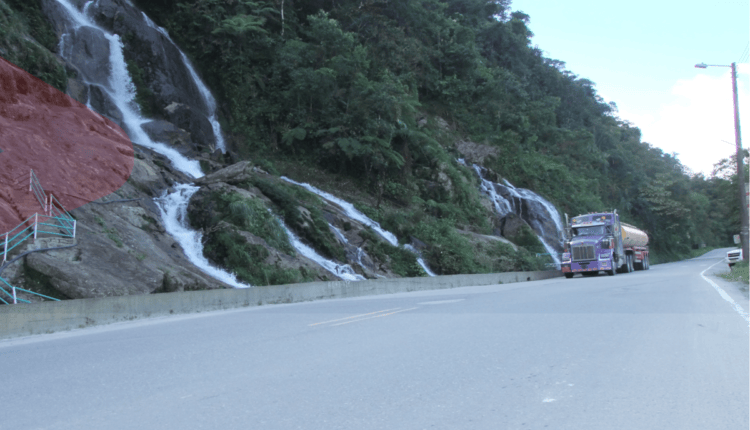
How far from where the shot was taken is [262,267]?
21719mm

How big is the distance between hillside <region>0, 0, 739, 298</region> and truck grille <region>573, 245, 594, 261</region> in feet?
13.3

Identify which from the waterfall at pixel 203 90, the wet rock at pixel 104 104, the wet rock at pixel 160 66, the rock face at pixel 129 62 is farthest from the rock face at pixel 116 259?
the waterfall at pixel 203 90

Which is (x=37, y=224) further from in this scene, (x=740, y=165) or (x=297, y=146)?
(x=740, y=165)

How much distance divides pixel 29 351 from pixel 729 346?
9.52 m

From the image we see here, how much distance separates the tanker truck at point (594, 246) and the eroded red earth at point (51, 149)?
23.6 m

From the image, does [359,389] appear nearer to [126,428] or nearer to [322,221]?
[126,428]

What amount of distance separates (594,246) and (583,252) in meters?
0.68

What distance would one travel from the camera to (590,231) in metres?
34.6

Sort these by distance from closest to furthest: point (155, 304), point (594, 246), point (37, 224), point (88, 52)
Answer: point (155, 304) < point (37, 224) < point (594, 246) < point (88, 52)

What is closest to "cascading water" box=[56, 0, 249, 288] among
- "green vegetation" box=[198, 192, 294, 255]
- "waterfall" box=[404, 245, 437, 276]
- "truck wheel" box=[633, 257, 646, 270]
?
"green vegetation" box=[198, 192, 294, 255]

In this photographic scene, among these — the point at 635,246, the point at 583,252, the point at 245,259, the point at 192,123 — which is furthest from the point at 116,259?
the point at 635,246

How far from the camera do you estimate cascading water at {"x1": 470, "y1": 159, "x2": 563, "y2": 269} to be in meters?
45.5

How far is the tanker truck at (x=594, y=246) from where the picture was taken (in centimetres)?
3316

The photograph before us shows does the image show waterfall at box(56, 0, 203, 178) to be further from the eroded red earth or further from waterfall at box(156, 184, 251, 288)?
waterfall at box(156, 184, 251, 288)
